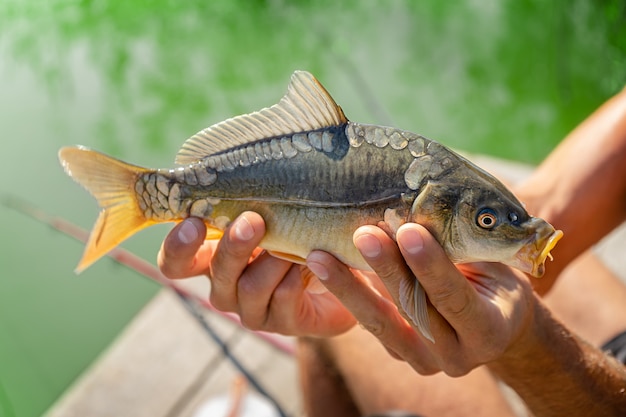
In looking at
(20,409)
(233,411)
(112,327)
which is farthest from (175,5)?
(233,411)

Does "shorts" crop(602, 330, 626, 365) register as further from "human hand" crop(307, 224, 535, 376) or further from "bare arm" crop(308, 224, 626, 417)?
"human hand" crop(307, 224, 535, 376)

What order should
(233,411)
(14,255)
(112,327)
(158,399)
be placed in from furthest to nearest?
(14,255), (112,327), (158,399), (233,411)

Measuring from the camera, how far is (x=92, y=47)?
A: 18.1 feet

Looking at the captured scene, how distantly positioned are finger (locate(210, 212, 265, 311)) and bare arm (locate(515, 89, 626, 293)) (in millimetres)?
1202

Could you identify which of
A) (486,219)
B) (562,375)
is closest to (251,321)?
(486,219)

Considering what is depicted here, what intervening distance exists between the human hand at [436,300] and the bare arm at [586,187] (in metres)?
0.79

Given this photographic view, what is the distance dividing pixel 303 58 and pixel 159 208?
14.1 ft

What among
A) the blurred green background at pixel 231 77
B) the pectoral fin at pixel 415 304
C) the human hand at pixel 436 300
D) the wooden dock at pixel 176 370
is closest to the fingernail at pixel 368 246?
the human hand at pixel 436 300

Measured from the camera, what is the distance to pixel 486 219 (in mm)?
1240

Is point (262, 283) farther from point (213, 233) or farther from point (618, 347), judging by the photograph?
point (618, 347)

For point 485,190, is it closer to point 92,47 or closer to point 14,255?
point 14,255

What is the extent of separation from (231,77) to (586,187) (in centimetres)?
365

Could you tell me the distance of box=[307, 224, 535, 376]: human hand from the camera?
3.99 ft

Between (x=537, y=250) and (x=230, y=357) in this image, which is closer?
(x=537, y=250)
